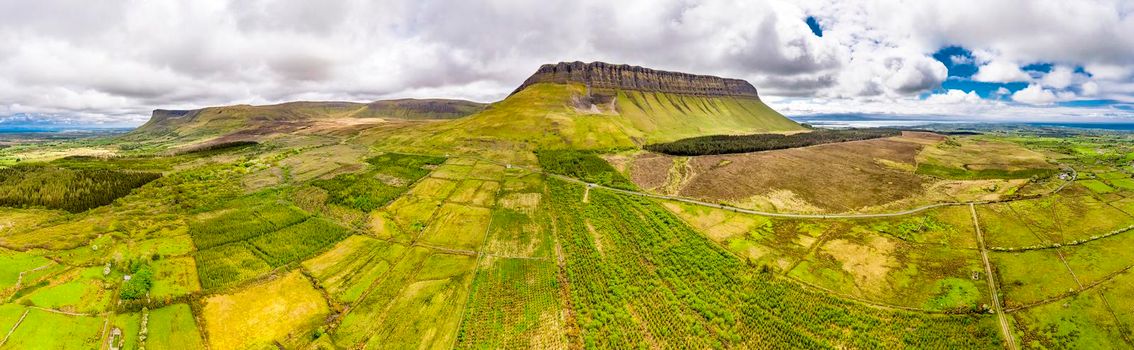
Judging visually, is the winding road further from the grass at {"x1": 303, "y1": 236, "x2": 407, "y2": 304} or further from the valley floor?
the grass at {"x1": 303, "y1": 236, "x2": 407, "y2": 304}

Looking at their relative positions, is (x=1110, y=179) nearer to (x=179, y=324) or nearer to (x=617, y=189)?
(x=617, y=189)

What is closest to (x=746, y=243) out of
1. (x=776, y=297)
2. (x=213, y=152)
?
(x=776, y=297)

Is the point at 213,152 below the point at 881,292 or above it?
above

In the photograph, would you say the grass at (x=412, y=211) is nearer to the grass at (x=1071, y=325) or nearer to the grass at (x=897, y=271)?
the grass at (x=897, y=271)

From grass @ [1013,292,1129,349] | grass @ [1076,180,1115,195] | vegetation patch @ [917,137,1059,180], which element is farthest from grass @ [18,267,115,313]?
grass @ [1076,180,1115,195]

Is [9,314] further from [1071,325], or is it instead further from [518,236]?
[1071,325]

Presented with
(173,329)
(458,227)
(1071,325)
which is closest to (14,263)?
(173,329)
